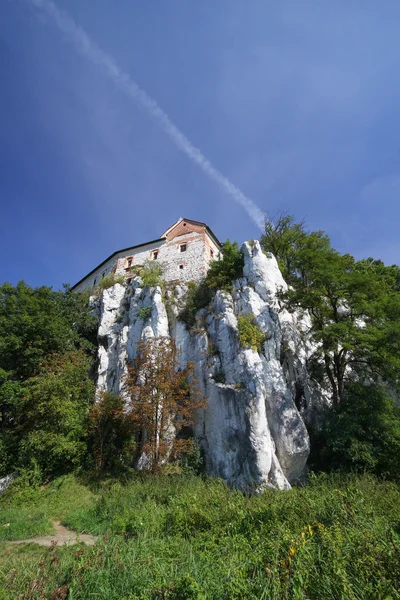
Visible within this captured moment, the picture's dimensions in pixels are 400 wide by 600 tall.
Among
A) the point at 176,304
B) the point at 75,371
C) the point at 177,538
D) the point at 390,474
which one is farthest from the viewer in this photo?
the point at 176,304

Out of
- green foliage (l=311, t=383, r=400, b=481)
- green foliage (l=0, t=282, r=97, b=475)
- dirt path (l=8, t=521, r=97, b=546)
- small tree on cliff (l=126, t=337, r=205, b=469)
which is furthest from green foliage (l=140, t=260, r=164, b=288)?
dirt path (l=8, t=521, r=97, b=546)

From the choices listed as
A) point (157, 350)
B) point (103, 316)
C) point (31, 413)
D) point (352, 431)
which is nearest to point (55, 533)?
point (31, 413)

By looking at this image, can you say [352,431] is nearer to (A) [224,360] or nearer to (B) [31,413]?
Answer: (A) [224,360]

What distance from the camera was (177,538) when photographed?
6.32m

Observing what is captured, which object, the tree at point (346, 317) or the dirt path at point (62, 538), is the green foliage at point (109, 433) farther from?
the tree at point (346, 317)

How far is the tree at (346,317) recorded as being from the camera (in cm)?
1423

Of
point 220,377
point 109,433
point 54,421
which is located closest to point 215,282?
point 220,377

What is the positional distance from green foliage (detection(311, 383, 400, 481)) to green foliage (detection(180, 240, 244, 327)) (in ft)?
33.7

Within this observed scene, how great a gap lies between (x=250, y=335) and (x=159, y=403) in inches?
247

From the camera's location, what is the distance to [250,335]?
1608 cm

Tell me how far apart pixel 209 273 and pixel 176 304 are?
366 cm

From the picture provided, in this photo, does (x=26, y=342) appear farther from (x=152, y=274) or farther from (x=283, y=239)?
(x=283, y=239)

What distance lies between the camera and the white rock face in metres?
13.4

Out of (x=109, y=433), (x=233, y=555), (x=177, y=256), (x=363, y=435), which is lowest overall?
(x=233, y=555)
